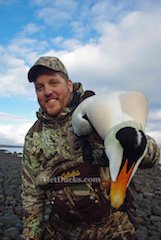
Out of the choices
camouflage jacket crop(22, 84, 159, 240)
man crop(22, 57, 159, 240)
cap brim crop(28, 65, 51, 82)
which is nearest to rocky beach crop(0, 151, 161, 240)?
camouflage jacket crop(22, 84, 159, 240)

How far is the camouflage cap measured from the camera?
3.82 metres

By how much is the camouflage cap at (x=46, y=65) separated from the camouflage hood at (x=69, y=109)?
229mm

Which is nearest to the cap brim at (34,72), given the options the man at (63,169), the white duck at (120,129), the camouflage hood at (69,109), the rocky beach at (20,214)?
the man at (63,169)

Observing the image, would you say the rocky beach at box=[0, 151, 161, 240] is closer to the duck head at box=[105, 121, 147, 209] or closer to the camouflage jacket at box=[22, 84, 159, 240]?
the camouflage jacket at box=[22, 84, 159, 240]

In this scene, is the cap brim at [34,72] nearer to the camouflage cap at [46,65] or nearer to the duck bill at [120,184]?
the camouflage cap at [46,65]

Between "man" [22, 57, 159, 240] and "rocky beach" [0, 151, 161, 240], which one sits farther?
"rocky beach" [0, 151, 161, 240]

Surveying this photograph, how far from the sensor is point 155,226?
7621 millimetres

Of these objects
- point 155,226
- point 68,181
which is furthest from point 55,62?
point 155,226

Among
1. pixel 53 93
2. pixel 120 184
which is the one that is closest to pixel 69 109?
pixel 53 93

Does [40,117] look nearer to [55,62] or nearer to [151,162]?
[55,62]

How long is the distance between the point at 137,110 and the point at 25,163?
1796mm

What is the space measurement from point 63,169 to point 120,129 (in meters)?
1.19

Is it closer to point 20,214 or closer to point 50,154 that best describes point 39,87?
point 50,154

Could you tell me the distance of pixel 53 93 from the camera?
149 inches
